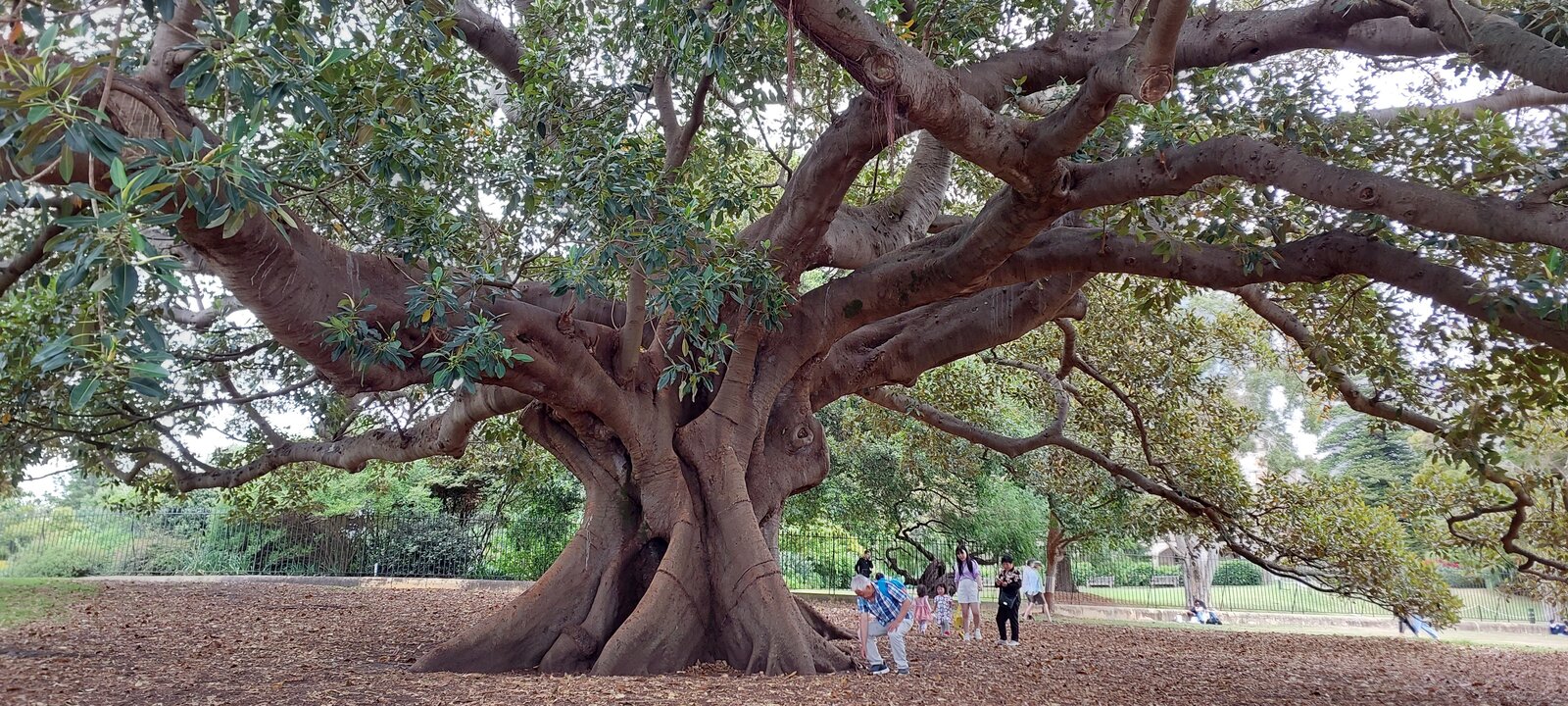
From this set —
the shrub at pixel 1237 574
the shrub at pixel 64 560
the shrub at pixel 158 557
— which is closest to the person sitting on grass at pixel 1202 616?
the shrub at pixel 1237 574

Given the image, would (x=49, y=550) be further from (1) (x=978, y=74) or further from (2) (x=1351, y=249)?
(2) (x=1351, y=249)

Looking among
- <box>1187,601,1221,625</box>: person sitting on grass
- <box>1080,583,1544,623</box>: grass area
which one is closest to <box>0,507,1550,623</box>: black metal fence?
<box>1187,601,1221,625</box>: person sitting on grass

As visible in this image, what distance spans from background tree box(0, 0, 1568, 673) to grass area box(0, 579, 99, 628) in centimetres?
159

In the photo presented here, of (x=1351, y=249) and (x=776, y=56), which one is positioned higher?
(x=776, y=56)

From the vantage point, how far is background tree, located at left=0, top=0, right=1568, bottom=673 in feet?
13.8

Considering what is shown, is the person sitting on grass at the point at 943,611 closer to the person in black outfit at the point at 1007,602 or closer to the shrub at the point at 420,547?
the person in black outfit at the point at 1007,602

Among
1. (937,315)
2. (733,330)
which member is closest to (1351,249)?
(937,315)

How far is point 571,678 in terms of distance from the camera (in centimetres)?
639

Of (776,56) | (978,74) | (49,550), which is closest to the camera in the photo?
(776,56)

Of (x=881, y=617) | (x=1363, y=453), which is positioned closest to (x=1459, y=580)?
(x=1363, y=453)

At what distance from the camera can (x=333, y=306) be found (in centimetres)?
536

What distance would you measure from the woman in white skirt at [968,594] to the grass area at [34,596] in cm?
959

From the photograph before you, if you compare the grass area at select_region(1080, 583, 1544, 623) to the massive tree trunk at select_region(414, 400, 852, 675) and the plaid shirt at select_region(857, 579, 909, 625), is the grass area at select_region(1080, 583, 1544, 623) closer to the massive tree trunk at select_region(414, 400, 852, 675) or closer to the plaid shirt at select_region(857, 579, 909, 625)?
the plaid shirt at select_region(857, 579, 909, 625)

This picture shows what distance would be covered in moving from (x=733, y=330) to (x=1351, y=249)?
14.8 feet
